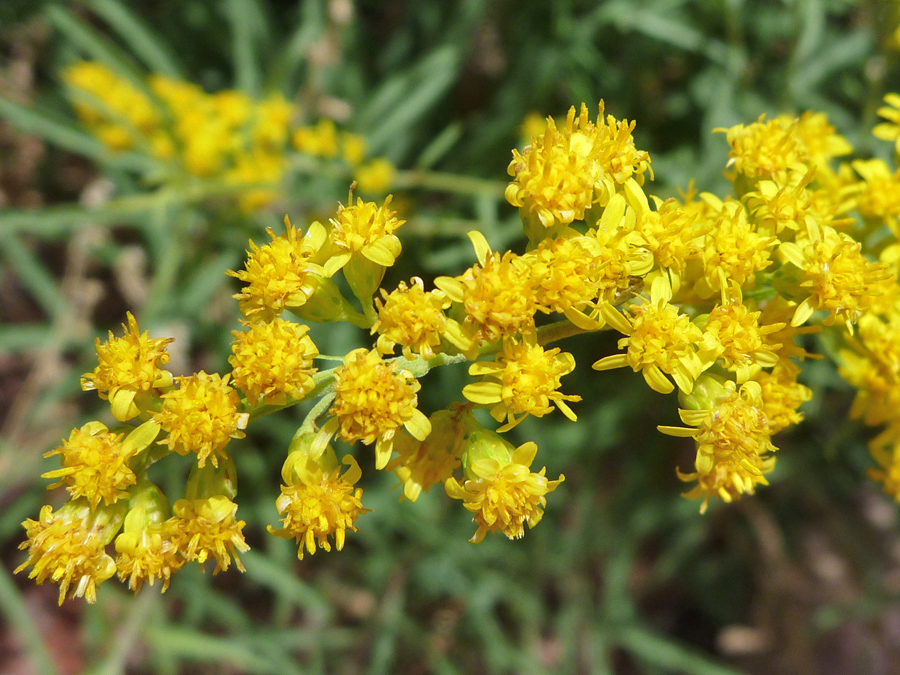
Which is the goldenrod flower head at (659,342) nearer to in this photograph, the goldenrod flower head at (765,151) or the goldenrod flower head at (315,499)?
the goldenrod flower head at (765,151)

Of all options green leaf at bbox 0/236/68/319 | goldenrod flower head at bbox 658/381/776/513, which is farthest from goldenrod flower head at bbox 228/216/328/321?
green leaf at bbox 0/236/68/319

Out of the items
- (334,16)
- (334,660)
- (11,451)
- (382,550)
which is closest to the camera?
(334,16)

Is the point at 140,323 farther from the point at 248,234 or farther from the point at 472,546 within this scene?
the point at 472,546

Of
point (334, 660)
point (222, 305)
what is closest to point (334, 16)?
point (222, 305)

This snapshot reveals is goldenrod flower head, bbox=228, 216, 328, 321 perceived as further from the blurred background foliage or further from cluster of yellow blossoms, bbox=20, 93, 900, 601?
the blurred background foliage

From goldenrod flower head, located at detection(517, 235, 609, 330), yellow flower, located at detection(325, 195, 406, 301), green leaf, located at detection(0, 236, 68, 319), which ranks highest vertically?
green leaf, located at detection(0, 236, 68, 319)

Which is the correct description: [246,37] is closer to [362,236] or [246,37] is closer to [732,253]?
[362,236]
